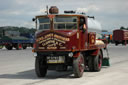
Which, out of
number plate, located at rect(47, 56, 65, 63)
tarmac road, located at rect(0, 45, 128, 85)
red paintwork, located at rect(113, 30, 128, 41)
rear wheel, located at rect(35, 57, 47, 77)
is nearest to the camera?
tarmac road, located at rect(0, 45, 128, 85)

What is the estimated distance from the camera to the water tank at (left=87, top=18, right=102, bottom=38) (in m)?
14.3

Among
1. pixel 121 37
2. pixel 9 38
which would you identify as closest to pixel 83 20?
pixel 9 38

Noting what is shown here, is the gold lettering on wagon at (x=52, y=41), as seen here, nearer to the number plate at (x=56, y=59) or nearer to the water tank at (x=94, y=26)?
the number plate at (x=56, y=59)

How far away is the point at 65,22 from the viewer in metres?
12.4

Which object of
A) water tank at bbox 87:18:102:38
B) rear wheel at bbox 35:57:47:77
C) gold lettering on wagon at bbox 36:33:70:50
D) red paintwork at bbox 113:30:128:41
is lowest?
red paintwork at bbox 113:30:128:41

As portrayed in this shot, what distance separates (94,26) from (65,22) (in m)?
3.25

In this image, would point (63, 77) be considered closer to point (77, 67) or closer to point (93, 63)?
point (77, 67)

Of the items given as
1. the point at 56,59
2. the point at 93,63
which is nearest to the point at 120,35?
the point at 93,63

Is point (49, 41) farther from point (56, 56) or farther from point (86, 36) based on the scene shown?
point (86, 36)

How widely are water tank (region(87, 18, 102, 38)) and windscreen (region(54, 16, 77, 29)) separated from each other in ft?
5.50

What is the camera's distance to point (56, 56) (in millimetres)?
12156

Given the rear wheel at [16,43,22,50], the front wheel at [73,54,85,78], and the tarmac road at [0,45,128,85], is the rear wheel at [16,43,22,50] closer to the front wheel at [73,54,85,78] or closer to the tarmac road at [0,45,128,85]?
the tarmac road at [0,45,128,85]

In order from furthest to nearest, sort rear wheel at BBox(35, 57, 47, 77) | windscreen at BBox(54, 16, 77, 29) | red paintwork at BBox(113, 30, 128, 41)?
1. red paintwork at BBox(113, 30, 128, 41)
2. rear wheel at BBox(35, 57, 47, 77)
3. windscreen at BBox(54, 16, 77, 29)

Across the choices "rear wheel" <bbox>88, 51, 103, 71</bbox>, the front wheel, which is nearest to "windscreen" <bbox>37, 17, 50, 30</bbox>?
the front wheel
